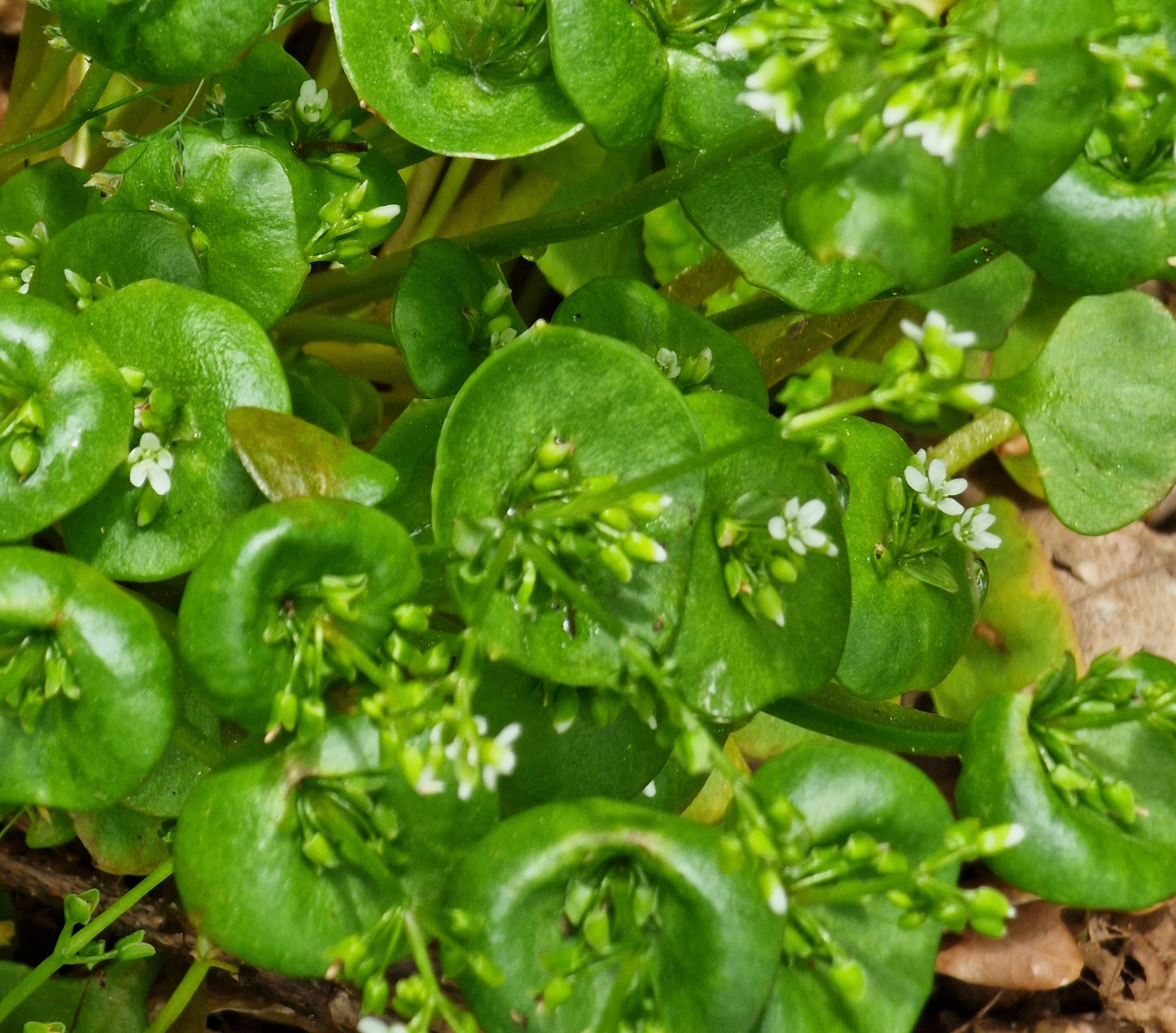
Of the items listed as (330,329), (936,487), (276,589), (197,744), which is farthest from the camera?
(330,329)

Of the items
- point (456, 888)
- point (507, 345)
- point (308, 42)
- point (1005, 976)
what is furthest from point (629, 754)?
point (308, 42)

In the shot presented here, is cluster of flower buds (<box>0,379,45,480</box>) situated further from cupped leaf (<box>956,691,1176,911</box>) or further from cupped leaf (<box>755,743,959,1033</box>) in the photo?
cupped leaf (<box>956,691,1176,911</box>)

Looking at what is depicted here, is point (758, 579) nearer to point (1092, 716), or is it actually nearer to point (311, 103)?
point (1092, 716)

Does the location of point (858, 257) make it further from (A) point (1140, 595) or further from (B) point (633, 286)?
(A) point (1140, 595)

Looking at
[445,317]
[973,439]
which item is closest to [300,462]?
[445,317]

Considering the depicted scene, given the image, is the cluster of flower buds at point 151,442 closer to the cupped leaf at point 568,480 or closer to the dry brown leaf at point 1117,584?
the cupped leaf at point 568,480

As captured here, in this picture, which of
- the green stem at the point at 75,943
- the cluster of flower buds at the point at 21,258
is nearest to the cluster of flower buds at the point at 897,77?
the cluster of flower buds at the point at 21,258

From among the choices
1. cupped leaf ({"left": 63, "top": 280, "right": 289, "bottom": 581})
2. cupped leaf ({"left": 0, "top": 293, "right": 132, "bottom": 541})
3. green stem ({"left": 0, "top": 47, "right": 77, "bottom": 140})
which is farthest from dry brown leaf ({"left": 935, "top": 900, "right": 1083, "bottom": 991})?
green stem ({"left": 0, "top": 47, "right": 77, "bottom": 140})
